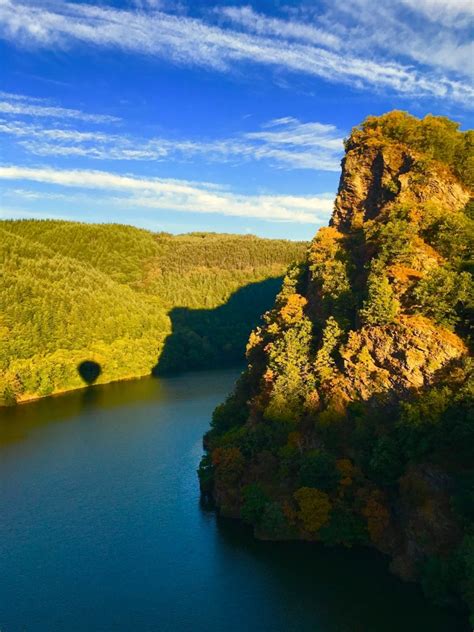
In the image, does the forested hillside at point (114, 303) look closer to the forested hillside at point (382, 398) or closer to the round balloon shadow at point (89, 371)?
the round balloon shadow at point (89, 371)

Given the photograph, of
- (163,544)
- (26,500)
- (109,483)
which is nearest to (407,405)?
(163,544)

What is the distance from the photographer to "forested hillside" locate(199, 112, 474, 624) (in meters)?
34.5

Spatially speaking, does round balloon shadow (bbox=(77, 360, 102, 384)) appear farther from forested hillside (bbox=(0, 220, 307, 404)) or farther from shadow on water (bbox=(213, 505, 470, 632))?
shadow on water (bbox=(213, 505, 470, 632))

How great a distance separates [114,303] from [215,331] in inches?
1253

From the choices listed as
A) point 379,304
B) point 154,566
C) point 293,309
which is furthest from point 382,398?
point 154,566

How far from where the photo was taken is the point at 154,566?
124 feet

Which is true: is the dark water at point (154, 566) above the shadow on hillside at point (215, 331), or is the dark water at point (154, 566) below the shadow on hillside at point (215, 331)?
below

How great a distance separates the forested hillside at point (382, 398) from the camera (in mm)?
34469

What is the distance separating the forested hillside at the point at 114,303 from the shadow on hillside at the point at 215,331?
0.30 metres

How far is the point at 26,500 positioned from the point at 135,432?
70.2 ft

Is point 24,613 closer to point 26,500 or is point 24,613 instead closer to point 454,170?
point 26,500

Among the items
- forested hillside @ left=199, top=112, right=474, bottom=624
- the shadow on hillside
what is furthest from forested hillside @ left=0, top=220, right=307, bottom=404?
forested hillside @ left=199, top=112, right=474, bottom=624

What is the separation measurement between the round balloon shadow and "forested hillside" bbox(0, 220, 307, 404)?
0.95 m

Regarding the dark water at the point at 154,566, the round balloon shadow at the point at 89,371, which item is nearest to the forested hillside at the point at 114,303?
the round balloon shadow at the point at 89,371
